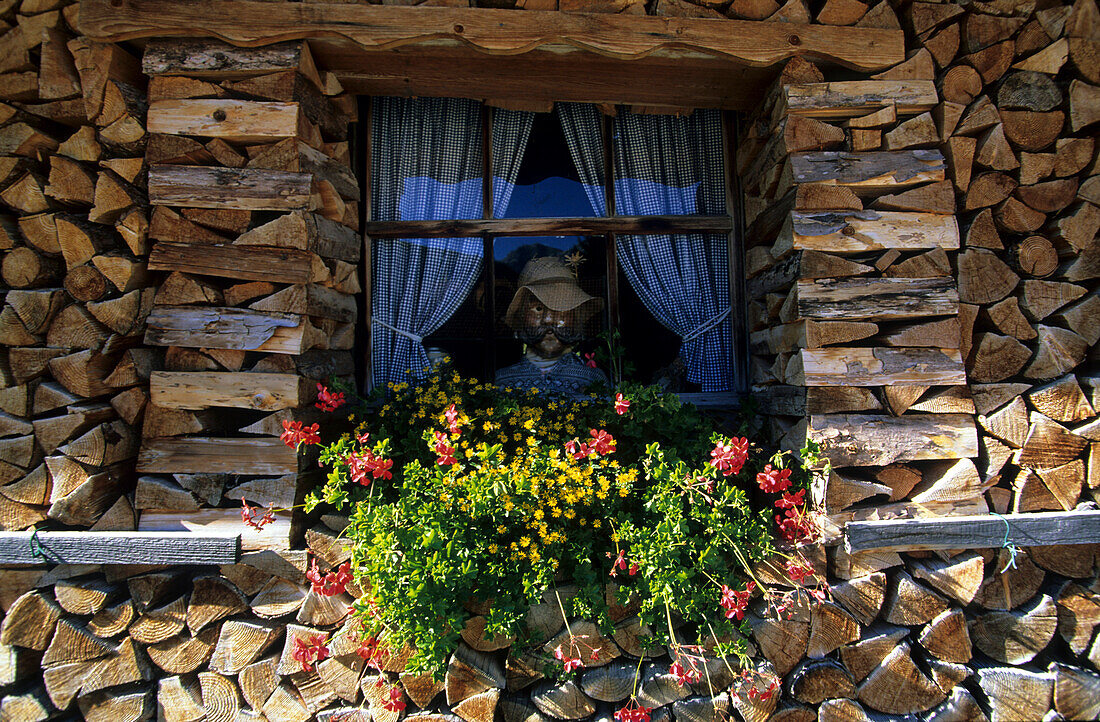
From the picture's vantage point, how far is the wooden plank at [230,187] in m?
2.26

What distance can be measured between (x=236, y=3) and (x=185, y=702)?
9.03 feet

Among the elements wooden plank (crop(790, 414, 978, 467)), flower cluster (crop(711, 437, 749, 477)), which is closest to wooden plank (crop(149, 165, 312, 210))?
flower cluster (crop(711, 437, 749, 477))

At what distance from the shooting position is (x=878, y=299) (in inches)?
90.5

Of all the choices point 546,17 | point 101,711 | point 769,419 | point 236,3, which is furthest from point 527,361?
point 101,711

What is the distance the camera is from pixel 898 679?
216cm

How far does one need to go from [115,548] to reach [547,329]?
2.01m

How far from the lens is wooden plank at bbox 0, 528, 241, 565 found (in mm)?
2068

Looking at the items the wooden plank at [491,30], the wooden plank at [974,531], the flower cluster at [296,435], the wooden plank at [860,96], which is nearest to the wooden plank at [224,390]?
the flower cluster at [296,435]

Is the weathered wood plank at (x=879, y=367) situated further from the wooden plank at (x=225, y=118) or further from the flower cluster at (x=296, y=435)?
the wooden plank at (x=225, y=118)

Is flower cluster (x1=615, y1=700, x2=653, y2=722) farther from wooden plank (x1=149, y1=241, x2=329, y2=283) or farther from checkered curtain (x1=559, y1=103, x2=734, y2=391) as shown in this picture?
wooden plank (x1=149, y1=241, x2=329, y2=283)

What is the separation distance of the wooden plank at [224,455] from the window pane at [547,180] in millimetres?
1695

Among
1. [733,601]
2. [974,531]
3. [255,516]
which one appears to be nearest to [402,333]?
[255,516]

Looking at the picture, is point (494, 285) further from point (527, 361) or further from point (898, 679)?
point (898, 679)

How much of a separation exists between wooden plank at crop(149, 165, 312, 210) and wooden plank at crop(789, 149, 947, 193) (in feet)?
6.78
